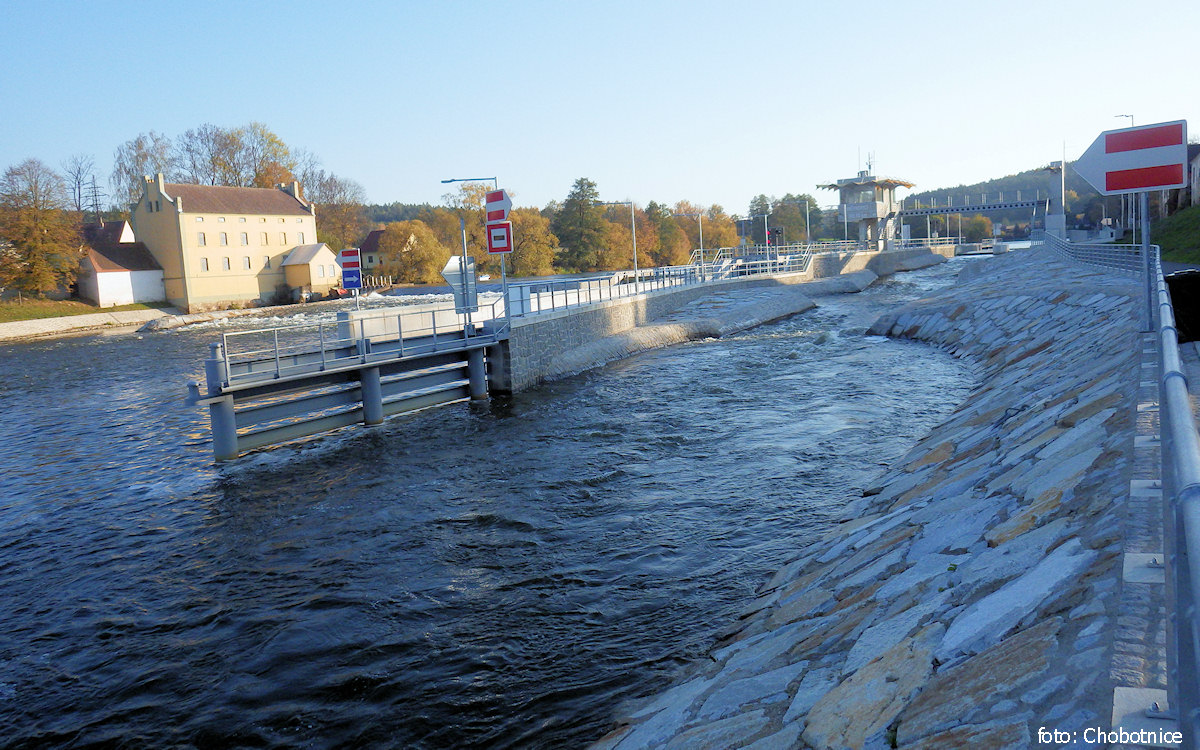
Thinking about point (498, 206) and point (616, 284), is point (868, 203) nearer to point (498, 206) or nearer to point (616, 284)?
point (616, 284)

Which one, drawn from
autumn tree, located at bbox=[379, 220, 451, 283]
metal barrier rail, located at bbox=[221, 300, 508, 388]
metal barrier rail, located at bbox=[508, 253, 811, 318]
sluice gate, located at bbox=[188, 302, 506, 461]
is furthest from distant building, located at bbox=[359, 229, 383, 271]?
sluice gate, located at bbox=[188, 302, 506, 461]

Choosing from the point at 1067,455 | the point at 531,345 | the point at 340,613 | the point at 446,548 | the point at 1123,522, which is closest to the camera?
the point at 1123,522

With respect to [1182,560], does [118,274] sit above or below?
above

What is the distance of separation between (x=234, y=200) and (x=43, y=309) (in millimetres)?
21403

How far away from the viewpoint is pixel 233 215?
75.7 meters

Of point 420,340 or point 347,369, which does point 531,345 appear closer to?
point 420,340

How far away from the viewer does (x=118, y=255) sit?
69562 mm

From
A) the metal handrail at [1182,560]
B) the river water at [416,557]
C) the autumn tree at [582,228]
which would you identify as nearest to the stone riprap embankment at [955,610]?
the metal handrail at [1182,560]

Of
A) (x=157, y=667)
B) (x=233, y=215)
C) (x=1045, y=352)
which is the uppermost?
(x=233, y=215)

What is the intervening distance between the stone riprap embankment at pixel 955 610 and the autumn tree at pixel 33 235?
221 feet

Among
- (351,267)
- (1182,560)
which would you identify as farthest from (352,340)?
(1182,560)

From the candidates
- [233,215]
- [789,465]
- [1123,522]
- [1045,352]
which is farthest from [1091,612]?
[233,215]

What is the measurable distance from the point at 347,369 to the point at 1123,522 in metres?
17.1

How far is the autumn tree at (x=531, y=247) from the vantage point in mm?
87562
